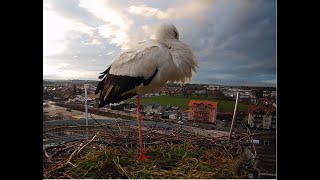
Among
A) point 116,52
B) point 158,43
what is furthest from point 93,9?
point 158,43

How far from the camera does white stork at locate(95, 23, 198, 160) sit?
2160mm

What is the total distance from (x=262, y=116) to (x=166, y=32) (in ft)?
2.59

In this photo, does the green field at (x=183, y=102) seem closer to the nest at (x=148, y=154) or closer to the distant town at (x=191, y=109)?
the distant town at (x=191, y=109)

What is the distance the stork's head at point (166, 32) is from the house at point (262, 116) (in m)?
0.65

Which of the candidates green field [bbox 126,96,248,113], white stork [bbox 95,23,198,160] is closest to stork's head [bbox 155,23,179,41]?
white stork [bbox 95,23,198,160]

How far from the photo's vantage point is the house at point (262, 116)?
2303mm

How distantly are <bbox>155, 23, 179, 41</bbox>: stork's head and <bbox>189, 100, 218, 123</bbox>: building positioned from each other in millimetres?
430

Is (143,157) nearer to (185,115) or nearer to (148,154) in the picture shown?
(148,154)

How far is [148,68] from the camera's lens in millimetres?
2152

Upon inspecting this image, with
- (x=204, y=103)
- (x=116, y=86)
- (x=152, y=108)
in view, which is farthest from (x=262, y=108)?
(x=116, y=86)

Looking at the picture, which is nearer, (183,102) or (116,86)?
(116,86)
